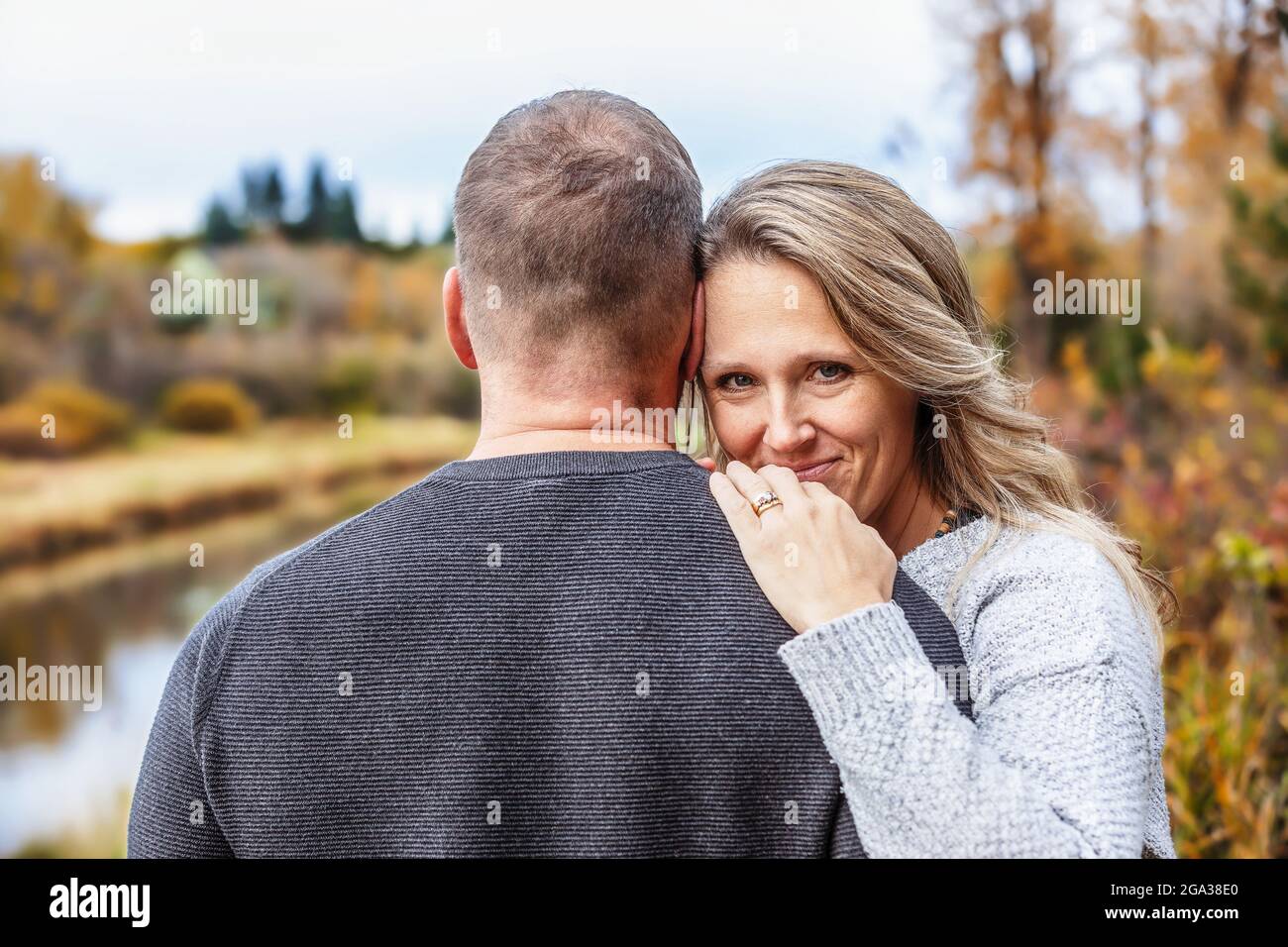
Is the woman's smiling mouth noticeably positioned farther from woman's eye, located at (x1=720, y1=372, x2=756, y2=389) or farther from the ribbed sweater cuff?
the ribbed sweater cuff

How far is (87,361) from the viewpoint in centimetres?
1060

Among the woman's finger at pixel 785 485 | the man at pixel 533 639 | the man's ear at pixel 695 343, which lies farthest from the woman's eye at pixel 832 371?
the man at pixel 533 639

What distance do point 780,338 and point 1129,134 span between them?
374 inches

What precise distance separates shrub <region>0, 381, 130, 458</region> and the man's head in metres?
9.91

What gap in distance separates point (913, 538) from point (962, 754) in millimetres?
858

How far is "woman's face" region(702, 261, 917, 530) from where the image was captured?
197 centimetres

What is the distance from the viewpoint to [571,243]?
154 cm

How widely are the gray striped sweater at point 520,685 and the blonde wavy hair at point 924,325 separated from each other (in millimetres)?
573

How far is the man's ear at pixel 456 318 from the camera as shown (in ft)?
5.57

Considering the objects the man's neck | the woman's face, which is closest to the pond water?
the woman's face

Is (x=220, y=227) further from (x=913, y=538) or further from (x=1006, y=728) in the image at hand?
(x=1006, y=728)

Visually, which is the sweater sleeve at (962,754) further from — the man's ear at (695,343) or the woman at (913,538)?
the man's ear at (695,343)
